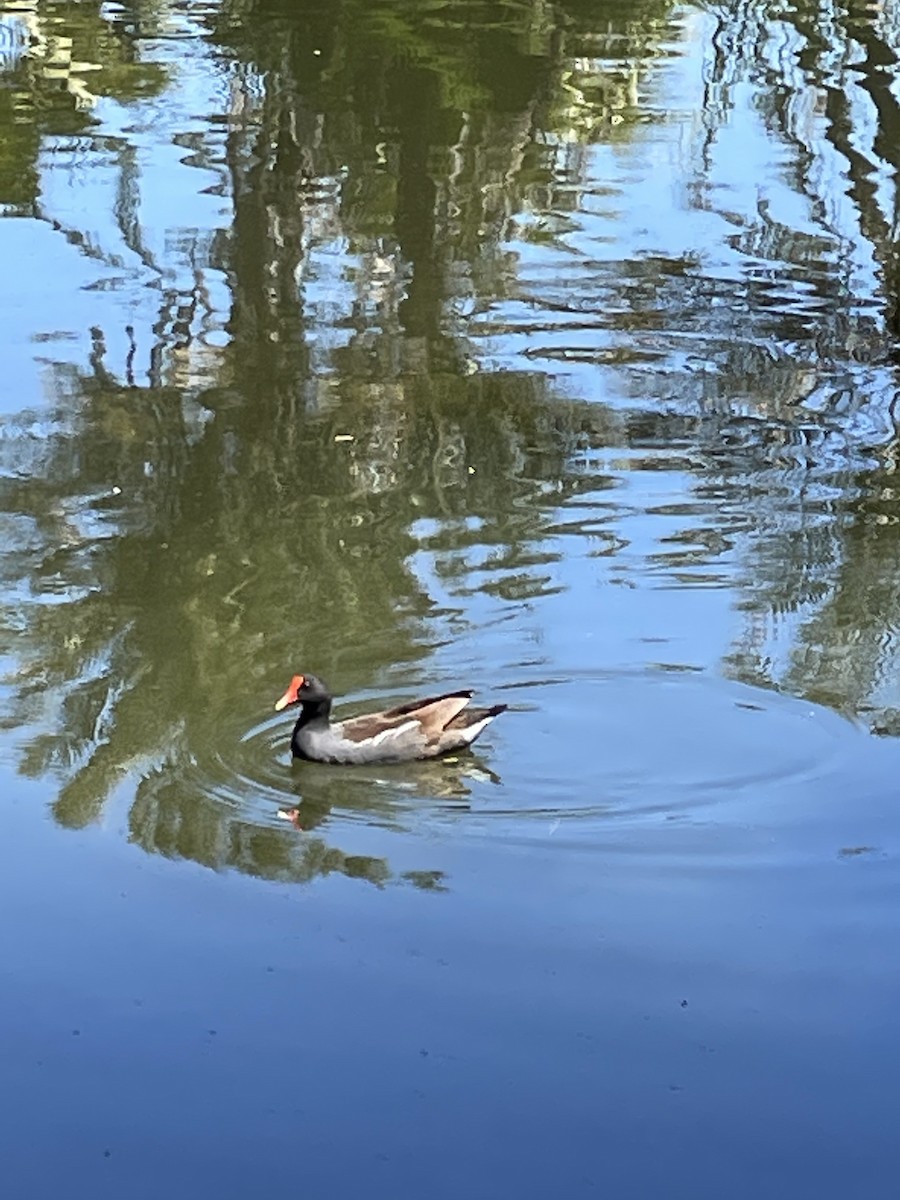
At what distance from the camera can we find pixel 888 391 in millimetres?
13070

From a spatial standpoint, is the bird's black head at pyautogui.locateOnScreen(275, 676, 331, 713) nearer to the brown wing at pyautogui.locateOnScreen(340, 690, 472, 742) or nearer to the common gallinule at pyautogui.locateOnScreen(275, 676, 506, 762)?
the common gallinule at pyautogui.locateOnScreen(275, 676, 506, 762)

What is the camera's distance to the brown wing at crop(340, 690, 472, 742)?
8742 millimetres

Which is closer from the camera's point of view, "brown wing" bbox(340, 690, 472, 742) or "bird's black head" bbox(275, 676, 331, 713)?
"brown wing" bbox(340, 690, 472, 742)

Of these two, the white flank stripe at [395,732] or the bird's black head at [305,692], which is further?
the bird's black head at [305,692]

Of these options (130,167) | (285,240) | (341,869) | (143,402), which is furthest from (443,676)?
(130,167)

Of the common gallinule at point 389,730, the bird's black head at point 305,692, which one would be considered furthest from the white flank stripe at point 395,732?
the bird's black head at point 305,692

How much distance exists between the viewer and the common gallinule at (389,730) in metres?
8.74

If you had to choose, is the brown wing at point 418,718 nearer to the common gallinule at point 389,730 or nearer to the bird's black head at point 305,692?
the common gallinule at point 389,730

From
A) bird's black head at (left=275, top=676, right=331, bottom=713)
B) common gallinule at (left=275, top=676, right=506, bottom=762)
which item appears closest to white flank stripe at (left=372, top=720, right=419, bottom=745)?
common gallinule at (left=275, top=676, right=506, bottom=762)

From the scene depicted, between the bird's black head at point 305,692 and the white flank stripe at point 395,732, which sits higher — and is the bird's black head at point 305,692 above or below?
above

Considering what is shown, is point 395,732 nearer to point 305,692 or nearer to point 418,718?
point 418,718

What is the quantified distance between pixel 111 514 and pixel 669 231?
19.5 ft

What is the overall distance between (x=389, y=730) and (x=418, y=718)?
0.46ft

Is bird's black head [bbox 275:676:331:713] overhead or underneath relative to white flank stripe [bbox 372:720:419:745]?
overhead
